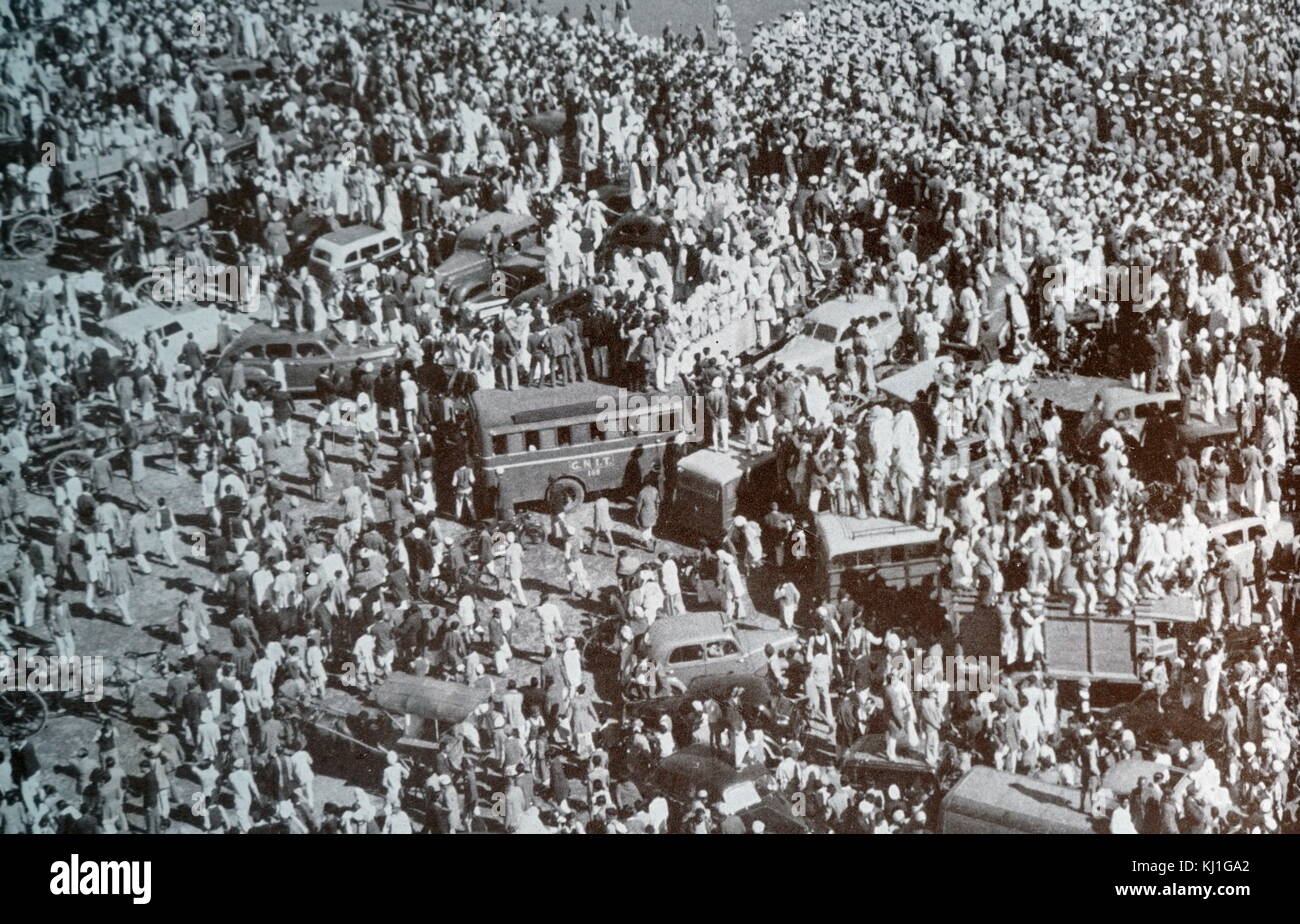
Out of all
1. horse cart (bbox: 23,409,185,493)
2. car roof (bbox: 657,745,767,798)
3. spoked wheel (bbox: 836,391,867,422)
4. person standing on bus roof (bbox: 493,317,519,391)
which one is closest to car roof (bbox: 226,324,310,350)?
horse cart (bbox: 23,409,185,493)

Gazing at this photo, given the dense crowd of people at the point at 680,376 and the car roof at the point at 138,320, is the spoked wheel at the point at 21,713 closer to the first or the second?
the dense crowd of people at the point at 680,376

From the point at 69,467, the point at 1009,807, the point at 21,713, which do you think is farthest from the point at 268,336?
the point at 1009,807

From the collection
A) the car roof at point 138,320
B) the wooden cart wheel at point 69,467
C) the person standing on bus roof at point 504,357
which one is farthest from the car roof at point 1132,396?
the wooden cart wheel at point 69,467
